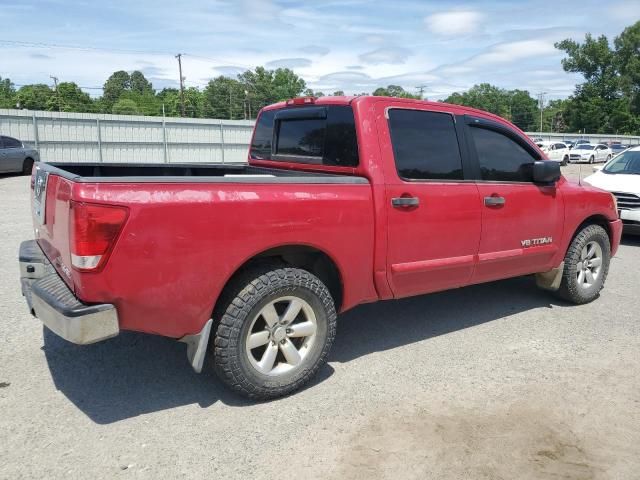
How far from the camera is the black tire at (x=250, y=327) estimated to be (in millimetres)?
3184

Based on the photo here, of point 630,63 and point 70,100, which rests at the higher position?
point 630,63

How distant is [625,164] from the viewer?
9711mm

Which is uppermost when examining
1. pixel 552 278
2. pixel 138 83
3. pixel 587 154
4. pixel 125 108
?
pixel 138 83

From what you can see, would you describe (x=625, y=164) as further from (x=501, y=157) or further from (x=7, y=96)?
(x=7, y=96)

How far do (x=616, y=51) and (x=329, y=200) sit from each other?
3212 inches

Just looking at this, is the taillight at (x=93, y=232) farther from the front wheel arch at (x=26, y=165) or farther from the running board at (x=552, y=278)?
the front wheel arch at (x=26, y=165)

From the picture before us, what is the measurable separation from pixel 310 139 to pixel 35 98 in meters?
110

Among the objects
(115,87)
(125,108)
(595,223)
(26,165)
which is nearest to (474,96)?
(125,108)

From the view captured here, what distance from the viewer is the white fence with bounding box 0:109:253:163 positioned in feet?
75.0

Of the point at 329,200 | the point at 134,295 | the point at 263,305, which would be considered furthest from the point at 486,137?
the point at 134,295

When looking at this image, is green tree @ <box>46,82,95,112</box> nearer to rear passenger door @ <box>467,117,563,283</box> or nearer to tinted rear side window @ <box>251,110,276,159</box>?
tinted rear side window @ <box>251,110,276,159</box>

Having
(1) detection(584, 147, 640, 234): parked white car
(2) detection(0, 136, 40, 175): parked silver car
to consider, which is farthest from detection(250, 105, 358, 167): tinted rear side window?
(2) detection(0, 136, 40, 175): parked silver car

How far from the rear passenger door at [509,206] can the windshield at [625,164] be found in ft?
18.0

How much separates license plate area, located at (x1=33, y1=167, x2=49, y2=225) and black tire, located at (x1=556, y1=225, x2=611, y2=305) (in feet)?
14.8
